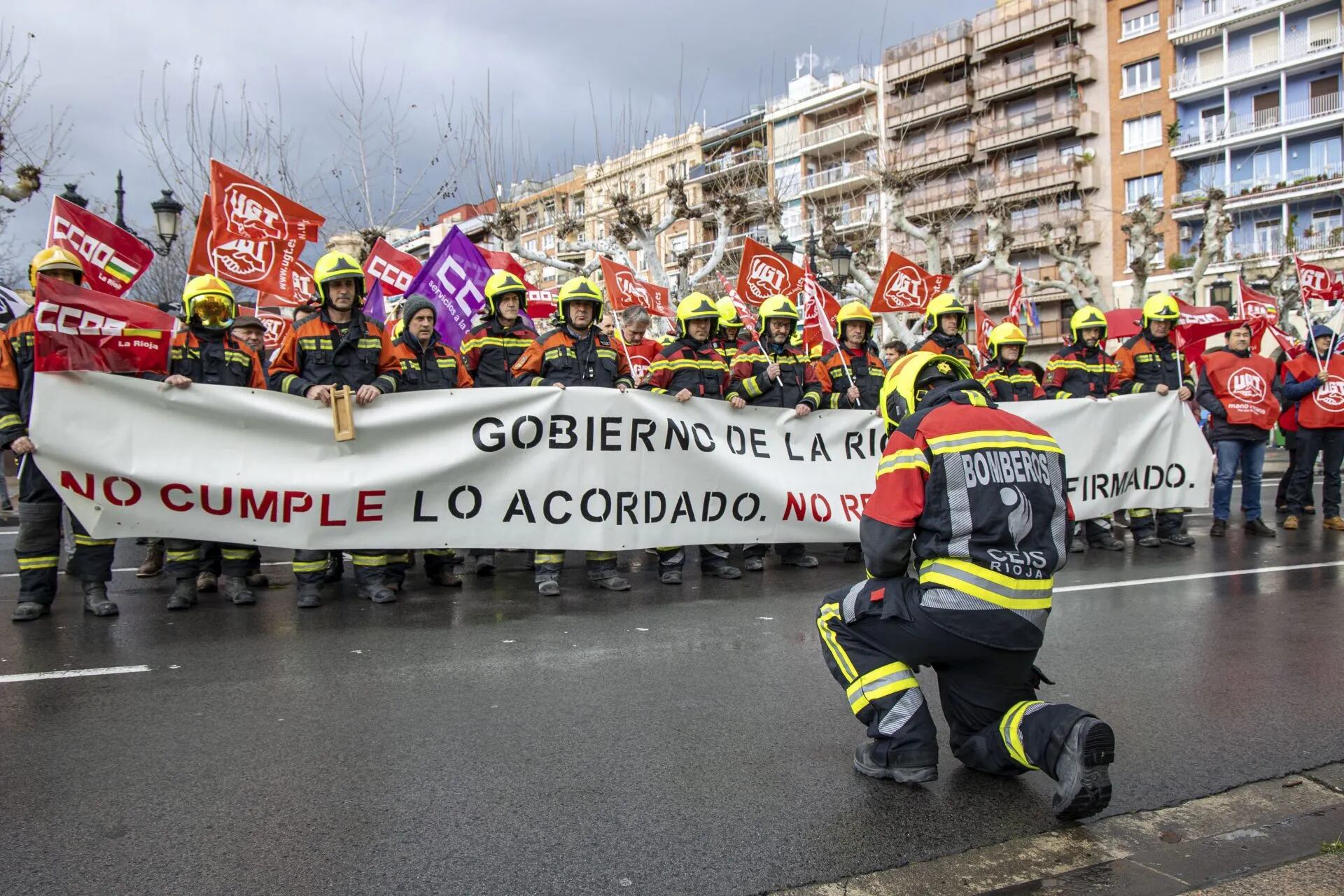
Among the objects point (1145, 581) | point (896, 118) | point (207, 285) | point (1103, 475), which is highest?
point (896, 118)

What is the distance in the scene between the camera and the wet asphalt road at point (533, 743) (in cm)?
305

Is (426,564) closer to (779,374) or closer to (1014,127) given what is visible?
(779,374)

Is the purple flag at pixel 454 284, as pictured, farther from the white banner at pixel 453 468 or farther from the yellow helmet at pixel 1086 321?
the yellow helmet at pixel 1086 321

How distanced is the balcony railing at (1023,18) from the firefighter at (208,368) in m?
46.7

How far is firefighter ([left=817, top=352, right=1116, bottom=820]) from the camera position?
3.46 meters

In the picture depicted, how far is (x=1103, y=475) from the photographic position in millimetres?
9938

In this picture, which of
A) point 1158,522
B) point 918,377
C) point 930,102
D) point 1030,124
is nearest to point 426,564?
point 918,377

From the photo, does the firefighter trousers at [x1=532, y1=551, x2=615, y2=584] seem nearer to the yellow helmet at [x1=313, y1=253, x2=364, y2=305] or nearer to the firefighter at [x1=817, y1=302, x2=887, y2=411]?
the yellow helmet at [x1=313, y1=253, x2=364, y2=305]

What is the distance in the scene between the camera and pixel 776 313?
8.96m

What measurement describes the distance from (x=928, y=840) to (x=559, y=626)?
339 cm

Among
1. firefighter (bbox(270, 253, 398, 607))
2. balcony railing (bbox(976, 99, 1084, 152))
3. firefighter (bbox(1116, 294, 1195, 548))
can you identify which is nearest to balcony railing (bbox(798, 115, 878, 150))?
balcony railing (bbox(976, 99, 1084, 152))

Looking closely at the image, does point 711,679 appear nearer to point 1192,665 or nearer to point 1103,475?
point 1192,665

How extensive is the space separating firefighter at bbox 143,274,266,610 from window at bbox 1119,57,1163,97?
46343mm

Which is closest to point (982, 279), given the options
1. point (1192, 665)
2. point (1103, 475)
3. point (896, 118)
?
point (896, 118)
